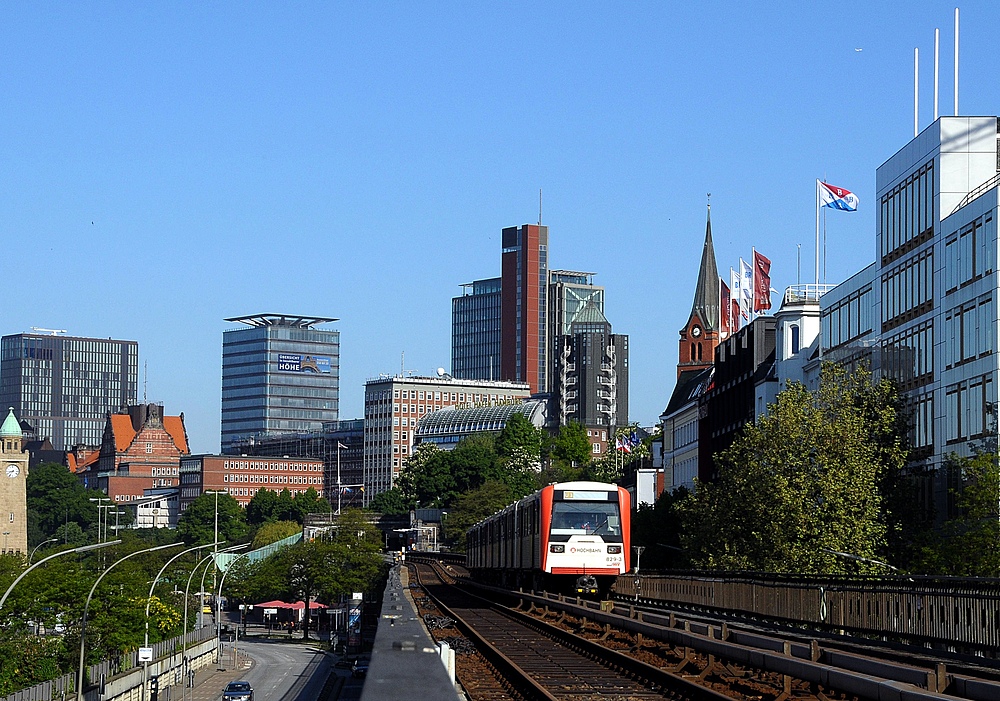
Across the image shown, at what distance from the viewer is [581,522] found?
156 ft

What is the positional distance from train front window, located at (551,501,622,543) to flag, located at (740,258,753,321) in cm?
6110

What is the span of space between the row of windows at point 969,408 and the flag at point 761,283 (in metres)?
33.3

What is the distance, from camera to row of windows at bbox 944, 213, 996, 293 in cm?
6156

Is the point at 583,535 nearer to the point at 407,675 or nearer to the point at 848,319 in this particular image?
the point at 407,675

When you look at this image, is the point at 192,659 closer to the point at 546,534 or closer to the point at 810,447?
the point at 810,447

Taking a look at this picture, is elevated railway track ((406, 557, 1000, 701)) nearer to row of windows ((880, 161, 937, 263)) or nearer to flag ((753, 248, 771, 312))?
row of windows ((880, 161, 937, 263))

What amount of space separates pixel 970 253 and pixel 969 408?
6.07m

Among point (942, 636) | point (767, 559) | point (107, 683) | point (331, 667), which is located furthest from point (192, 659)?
point (942, 636)

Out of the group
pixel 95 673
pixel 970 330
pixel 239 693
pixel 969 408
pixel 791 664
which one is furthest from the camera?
pixel 239 693

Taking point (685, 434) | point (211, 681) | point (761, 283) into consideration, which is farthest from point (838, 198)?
point (685, 434)

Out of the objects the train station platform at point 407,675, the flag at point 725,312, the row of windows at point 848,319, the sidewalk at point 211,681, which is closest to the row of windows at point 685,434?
the flag at point 725,312

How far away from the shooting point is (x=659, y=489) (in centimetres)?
15962

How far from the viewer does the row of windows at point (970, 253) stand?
202ft

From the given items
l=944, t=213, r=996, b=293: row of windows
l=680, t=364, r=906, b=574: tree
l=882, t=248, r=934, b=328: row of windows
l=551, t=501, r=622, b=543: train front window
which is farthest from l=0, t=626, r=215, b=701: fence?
l=882, t=248, r=934, b=328: row of windows
